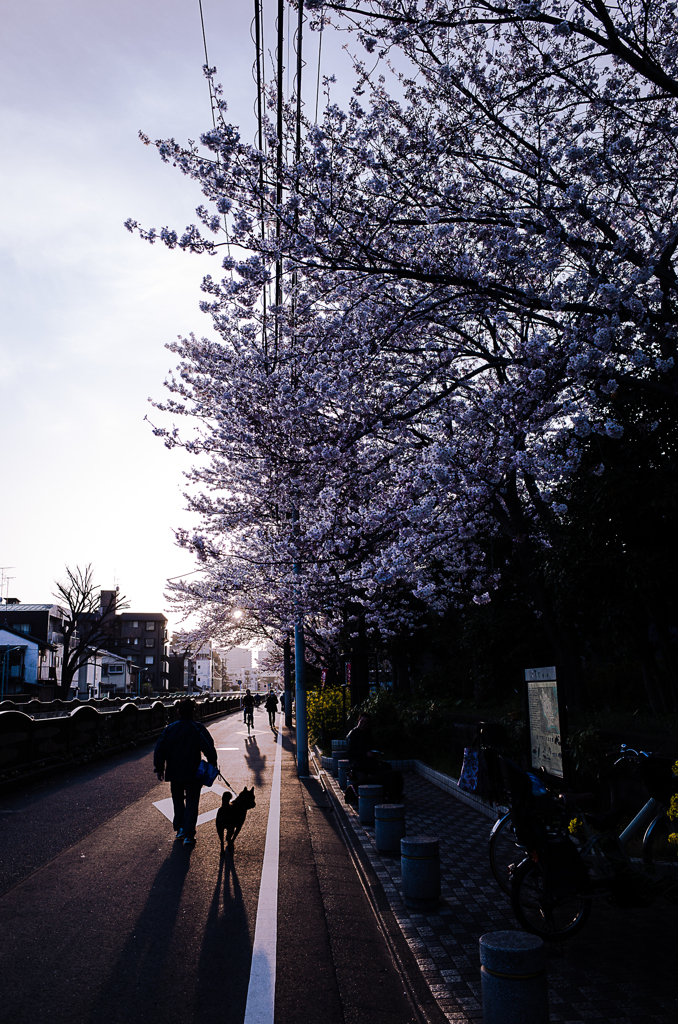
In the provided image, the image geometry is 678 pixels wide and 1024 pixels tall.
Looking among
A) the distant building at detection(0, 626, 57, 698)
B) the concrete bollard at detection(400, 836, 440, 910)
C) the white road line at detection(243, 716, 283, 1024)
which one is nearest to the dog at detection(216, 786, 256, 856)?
the white road line at detection(243, 716, 283, 1024)

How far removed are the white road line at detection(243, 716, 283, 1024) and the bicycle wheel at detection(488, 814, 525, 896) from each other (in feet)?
6.46

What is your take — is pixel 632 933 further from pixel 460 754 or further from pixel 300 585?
pixel 300 585

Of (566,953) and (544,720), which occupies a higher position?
(544,720)

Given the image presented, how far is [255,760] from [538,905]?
608 inches

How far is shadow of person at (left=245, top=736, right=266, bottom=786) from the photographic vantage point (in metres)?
15.9

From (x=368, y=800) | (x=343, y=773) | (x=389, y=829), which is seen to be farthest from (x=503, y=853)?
(x=343, y=773)

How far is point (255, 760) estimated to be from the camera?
19562 millimetres

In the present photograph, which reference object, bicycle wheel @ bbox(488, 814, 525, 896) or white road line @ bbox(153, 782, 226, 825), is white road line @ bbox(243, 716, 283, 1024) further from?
white road line @ bbox(153, 782, 226, 825)

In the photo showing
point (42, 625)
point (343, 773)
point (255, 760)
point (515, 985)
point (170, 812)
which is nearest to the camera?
point (515, 985)

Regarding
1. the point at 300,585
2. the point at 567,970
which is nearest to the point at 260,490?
the point at 300,585

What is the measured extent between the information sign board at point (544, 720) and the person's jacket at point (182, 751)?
4.02m

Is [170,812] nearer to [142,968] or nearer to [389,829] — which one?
[389,829]

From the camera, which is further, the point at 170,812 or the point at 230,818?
the point at 170,812

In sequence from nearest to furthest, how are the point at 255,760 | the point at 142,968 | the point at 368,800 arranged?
the point at 142,968
the point at 368,800
the point at 255,760
